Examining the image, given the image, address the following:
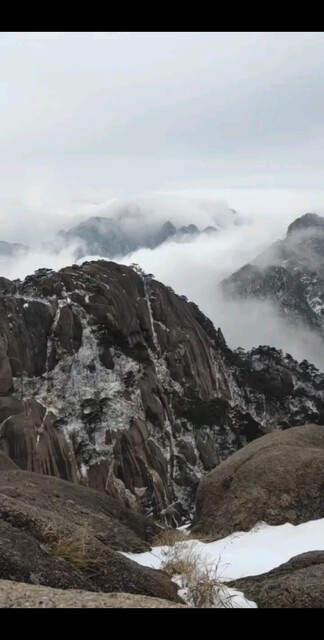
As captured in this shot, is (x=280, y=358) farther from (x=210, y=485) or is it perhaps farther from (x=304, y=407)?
(x=210, y=485)

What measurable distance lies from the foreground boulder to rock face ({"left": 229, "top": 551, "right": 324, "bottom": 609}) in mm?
2358

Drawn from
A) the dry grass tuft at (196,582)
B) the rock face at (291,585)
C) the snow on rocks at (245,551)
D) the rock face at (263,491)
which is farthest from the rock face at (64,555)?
the rock face at (263,491)

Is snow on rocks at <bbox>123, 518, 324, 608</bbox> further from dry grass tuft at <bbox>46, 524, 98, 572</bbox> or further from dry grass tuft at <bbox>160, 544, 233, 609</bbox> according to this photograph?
dry grass tuft at <bbox>46, 524, 98, 572</bbox>

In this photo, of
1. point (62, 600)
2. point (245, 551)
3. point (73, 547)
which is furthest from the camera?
point (245, 551)

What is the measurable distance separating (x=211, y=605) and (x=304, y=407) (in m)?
75.2

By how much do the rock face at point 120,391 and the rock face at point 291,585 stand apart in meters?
38.4

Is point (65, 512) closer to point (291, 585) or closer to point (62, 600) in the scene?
point (291, 585)

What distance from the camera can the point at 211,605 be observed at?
7828mm

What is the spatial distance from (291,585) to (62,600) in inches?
146

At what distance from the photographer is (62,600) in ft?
17.7

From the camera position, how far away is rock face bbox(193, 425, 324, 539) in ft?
44.4

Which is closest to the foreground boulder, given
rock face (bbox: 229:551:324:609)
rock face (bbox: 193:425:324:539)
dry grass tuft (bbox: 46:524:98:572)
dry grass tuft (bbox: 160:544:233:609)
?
dry grass tuft (bbox: 160:544:233:609)

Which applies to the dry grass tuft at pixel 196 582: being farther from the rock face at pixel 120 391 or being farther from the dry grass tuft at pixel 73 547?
the rock face at pixel 120 391

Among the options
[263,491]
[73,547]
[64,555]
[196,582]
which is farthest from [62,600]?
[263,491]
